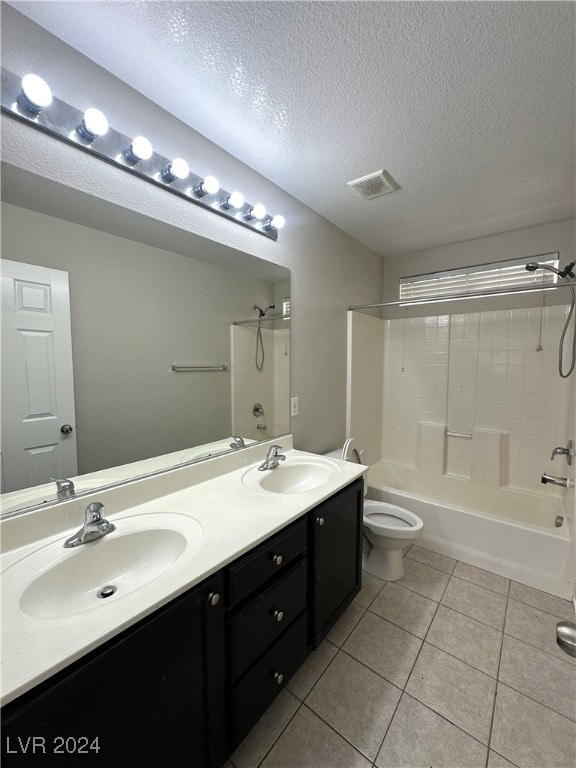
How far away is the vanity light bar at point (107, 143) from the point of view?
0.85m

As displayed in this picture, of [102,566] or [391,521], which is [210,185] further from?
[391,521]

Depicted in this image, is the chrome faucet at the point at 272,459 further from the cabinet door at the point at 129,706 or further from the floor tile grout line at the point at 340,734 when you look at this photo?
the floor tile grout line at the point at 340,734

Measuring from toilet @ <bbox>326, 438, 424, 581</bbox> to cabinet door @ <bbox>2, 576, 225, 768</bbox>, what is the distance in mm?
1306

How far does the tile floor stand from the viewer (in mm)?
1060

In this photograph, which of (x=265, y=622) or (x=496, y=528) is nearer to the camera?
(x=265, y=622)

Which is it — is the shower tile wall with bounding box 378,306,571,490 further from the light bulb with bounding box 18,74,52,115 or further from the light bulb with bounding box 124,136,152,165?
the light bulb with bounding box 18,74,52,115

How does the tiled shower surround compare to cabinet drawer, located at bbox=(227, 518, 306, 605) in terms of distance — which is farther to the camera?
the tiled shower surround

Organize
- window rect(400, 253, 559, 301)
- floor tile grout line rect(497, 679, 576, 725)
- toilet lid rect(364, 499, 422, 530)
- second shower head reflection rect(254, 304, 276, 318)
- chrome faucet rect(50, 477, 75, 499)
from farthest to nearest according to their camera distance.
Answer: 1. window rect(400, 253, 559, 301)
2. toilet lid rect(364, 499, 422, 530)
3. second shower head reflection rect(254, 304, 276, 318)
4. floor tile grout line rect(497, 679, 576, 725)
5. chrome faucet rect(50, 477, 75, 499)

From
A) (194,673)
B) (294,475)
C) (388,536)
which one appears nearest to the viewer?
(194,673)

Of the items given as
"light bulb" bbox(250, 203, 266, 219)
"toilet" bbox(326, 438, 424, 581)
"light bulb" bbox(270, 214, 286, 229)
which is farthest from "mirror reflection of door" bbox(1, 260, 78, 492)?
"toilet" bbox(326, 438, 424, 581)

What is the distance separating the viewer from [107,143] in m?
1.04

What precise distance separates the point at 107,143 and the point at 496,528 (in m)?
2.82

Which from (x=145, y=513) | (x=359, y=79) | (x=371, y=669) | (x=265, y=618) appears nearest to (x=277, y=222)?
(x=359, y=79)

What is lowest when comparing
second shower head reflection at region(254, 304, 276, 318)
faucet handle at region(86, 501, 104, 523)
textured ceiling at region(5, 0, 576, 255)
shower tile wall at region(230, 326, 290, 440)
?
faucet handle at region(86, 501, 104, 523)
